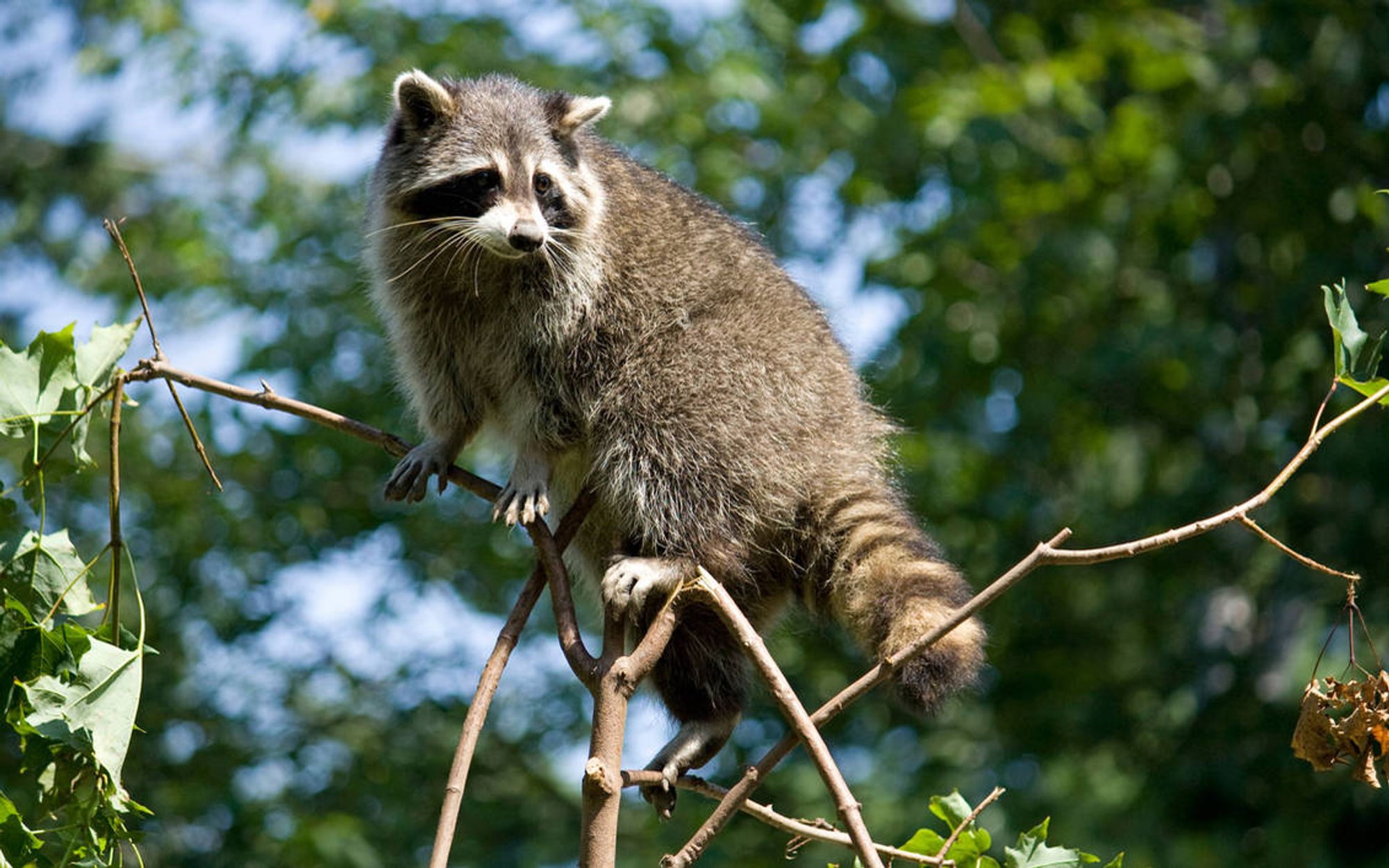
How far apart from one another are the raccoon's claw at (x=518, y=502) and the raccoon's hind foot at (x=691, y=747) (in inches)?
26.1

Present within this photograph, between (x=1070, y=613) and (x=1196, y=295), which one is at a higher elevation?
(x=1196, y=295)

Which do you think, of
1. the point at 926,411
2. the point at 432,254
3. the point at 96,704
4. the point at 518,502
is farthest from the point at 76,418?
the point at 926,411

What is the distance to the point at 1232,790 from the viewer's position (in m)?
6.34

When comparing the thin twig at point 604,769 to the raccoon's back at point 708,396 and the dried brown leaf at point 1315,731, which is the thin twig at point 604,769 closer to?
the dried brown leaf at point 1315,731

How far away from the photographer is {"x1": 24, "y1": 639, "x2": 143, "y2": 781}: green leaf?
2.21 meters

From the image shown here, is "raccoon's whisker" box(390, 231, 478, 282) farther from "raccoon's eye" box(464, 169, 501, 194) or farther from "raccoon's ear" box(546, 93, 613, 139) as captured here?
"raccoon's ear" box(546, 93, 613, 139)

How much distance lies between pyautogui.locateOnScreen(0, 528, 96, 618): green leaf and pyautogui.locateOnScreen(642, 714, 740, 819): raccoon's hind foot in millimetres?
1428

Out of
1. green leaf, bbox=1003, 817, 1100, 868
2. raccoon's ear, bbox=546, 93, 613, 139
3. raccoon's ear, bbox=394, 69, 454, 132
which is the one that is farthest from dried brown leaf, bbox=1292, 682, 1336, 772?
raccoon's ear, bbox=394, 69, 454, 132

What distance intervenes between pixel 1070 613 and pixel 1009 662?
2.23 ft

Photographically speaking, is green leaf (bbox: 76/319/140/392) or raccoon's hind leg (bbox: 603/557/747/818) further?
raccoon's hind leg (bbox: 603/557/747/818)

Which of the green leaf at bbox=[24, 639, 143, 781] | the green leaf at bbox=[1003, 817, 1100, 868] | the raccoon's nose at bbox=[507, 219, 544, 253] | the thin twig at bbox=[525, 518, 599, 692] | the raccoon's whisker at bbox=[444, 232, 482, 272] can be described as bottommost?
the green leaf at bbox=[1003, 817, 1100, 868]

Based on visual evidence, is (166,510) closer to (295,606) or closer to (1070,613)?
(295,606)

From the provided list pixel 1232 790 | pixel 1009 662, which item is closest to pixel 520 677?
pixel 1009 662

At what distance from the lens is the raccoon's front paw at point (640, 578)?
11.1ft
